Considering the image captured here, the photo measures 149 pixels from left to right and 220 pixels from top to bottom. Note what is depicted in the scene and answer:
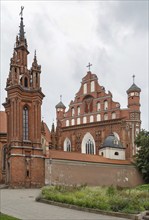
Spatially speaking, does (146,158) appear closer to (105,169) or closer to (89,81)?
(105,169)

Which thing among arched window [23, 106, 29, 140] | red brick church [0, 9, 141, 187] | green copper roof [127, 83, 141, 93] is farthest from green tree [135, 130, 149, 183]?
arched window [23, 106, 29, 140]

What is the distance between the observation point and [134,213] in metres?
18.3

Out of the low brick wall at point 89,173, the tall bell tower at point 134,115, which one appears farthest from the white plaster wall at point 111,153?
the low brick wall at point 89,173

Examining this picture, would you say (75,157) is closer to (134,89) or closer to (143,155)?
(143,155)

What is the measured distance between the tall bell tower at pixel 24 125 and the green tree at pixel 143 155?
15.7 meters

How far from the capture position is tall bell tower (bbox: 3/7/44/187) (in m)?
40.9

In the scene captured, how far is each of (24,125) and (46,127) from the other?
64.5ft

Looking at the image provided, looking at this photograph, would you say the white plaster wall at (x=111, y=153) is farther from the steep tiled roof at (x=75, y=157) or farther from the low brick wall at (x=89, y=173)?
the low brick wall at (x=89, y=173)

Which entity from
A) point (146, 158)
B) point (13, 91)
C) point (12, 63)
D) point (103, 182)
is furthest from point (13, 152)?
point (146, 158)

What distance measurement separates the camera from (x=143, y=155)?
2030 inches

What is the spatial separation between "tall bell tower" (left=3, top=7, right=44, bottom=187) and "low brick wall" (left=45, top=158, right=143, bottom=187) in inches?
66.9

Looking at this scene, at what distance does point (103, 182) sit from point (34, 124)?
12824 mm

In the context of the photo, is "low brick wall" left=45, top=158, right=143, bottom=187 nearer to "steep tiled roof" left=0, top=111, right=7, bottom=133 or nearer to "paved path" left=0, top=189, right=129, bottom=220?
"steep tiled roof" left=0, top=111, right=7, bottom=133

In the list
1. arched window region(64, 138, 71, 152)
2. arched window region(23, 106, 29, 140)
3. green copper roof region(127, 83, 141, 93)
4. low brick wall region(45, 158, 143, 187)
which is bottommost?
low brick wall region(45, 158, 143, 187)
